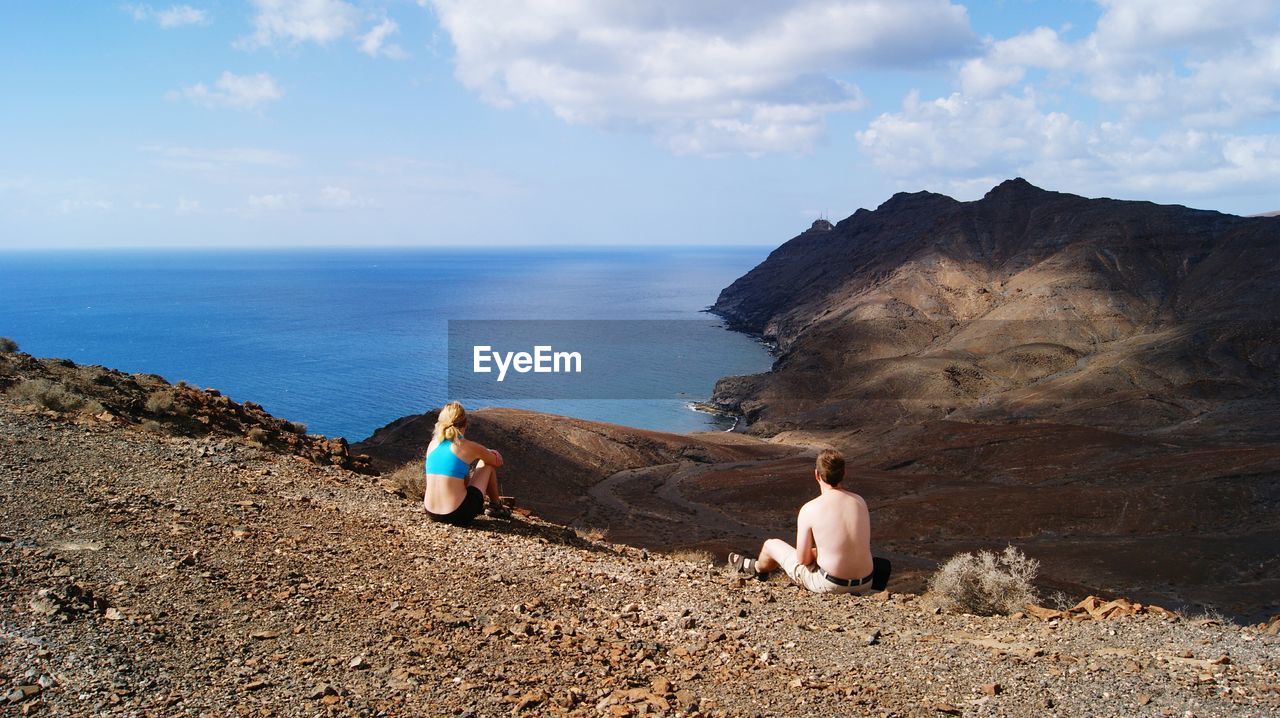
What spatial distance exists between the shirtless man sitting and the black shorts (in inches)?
116

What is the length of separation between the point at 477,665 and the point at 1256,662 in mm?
4694

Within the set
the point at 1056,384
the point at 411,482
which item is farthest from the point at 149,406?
the point at 1056,384

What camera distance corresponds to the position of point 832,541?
6.59 metres

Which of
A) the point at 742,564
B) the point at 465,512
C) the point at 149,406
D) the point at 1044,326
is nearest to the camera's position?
the point at 742,564

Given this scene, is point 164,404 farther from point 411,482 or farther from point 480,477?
point 480,477

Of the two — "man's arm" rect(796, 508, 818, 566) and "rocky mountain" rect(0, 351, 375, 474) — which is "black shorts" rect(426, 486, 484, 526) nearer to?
"man's arm" rect(796, 508, 818, 566)

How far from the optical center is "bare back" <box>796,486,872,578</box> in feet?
20.8

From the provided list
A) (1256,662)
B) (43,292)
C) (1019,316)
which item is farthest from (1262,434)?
(43,292)

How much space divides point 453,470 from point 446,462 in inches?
4.1

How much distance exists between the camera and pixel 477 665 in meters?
4.74

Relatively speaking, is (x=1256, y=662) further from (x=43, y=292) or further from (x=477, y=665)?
(x=43, y=292)

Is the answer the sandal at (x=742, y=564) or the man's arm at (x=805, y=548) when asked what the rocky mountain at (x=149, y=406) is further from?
the man's arm at (x=805, y=548)

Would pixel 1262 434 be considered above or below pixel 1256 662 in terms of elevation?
below

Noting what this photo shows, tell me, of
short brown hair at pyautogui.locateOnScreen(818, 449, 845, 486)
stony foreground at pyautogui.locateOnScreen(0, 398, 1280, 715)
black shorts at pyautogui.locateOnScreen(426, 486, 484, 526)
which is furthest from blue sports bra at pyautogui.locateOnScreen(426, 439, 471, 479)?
short brown hair at pyautogui.locateOnScreen(818, 449, 845, 486)
